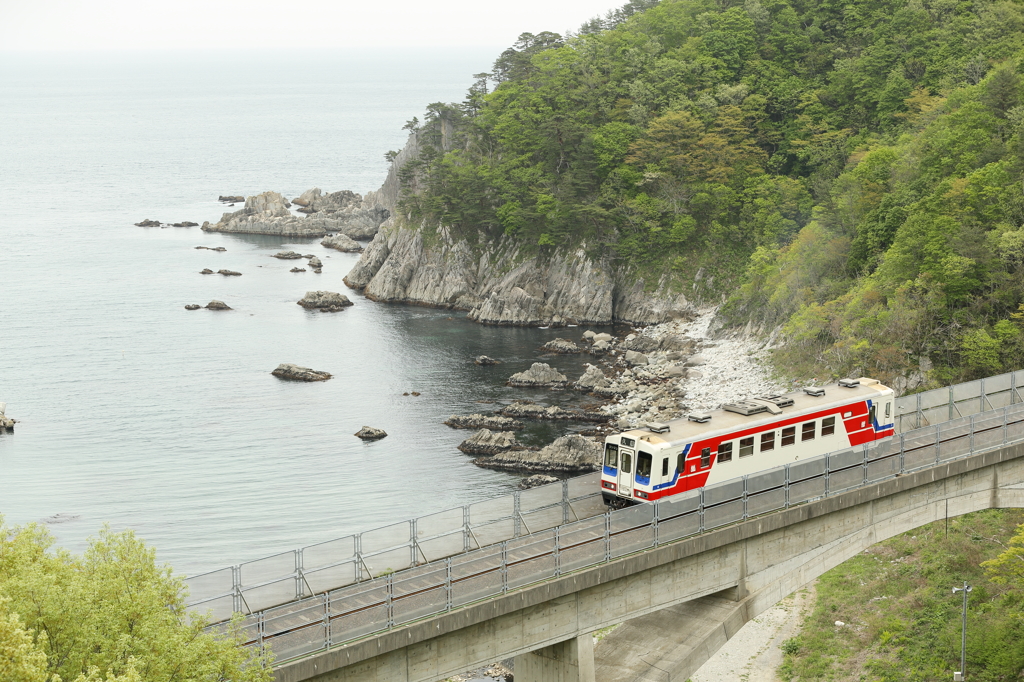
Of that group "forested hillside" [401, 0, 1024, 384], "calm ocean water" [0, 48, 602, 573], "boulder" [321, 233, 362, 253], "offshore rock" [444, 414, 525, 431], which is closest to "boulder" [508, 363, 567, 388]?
"calm ocean water" [0, 48, 602, 573]

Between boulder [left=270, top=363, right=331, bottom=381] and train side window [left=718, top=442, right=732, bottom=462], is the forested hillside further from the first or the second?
train side window [left=718, top=442, right=732, bottom=462]

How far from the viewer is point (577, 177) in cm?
10356

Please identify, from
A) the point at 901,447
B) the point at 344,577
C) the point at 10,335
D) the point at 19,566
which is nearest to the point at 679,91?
the point at 10,335

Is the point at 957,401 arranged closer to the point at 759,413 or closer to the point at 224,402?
the point at 759,413

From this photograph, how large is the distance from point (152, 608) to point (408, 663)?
7327 mm

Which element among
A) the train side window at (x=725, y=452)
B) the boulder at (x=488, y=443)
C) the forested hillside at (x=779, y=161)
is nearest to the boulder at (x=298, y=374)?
the boulder at (x=488, y=443)

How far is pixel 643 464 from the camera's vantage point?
3111 centimetres

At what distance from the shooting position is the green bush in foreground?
61.8 feet

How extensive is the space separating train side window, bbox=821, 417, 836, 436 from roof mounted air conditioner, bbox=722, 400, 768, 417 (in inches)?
102

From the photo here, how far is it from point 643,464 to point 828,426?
27.4 ft

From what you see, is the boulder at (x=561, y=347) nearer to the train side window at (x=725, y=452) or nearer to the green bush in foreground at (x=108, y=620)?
the train side window at (x=725, y=452)

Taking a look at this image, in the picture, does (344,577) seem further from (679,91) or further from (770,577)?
(679,91)

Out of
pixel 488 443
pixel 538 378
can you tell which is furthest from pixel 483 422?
pixel 538 378

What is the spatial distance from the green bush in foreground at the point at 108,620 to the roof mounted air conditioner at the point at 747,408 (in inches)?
727
